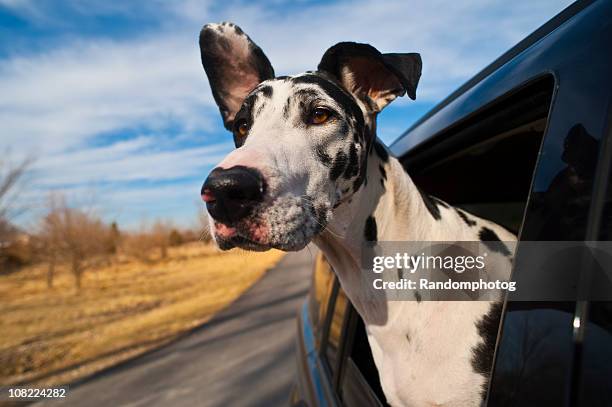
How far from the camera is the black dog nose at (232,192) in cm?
157

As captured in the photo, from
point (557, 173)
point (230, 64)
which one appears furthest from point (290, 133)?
point (557, 173)

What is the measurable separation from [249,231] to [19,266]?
5492 centimetres

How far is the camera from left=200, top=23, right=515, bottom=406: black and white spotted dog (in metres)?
1.65

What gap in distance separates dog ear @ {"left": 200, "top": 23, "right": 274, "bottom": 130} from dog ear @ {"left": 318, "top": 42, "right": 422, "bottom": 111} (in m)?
0.56

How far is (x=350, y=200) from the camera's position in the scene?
2.14m

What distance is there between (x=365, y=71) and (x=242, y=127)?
81 centimetres

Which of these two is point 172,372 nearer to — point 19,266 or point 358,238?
point 358,238

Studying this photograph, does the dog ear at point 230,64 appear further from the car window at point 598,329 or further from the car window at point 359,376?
the car window at point 598,329

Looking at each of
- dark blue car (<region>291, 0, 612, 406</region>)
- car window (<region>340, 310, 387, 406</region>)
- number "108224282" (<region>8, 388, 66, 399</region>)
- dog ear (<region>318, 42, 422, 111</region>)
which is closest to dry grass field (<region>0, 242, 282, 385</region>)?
number "108224282" (<region>8, 388, 66, 399</region>)

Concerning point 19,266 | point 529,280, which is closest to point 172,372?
point 529,280

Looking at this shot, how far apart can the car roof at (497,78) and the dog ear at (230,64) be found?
45.4 inches

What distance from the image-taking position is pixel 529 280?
1130 mm

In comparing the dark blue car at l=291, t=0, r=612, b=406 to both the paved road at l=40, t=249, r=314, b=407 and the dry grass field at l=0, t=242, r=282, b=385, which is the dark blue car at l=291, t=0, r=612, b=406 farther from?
the paved road at l=40, t=249, r=314, b=407

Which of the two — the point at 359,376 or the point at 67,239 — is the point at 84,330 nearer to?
the point at 359,376
